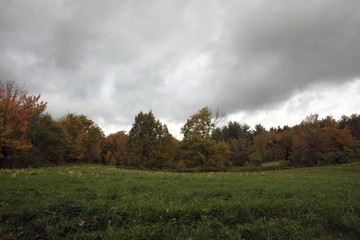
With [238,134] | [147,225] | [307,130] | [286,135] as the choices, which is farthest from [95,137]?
[286,135]

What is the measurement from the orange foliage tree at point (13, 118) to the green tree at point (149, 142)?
1608 centimetres

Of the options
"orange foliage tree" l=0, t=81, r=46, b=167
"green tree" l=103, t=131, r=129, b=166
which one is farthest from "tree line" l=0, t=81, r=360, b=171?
"green tree" l=103, t=131, r=129, b=166

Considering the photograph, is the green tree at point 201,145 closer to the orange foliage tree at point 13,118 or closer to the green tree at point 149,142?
the green tree at point 149,142

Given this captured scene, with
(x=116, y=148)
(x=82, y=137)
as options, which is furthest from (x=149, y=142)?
(x=116, y=148)

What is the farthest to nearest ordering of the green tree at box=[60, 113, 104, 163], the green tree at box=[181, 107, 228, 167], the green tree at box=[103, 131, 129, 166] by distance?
the green tree at box=[103, 131, 129, 166] → the green tree at box=[60, 113, 104, 163] → the green tree at box=[181, 107, 228, 167]

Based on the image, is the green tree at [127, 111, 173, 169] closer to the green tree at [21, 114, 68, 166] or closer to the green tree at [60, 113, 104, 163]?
the green tree at [21, 114, 68, 166]

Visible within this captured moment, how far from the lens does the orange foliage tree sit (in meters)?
16.3

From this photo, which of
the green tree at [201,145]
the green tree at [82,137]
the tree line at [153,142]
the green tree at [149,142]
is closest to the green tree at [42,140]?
the tree line at [153,142]

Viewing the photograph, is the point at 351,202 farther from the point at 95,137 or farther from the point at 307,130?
the point at 95,137

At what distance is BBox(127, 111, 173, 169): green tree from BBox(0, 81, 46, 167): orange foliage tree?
16080mm

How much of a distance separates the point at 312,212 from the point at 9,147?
2614 cm

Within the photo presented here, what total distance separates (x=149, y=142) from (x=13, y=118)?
1947 centimetres

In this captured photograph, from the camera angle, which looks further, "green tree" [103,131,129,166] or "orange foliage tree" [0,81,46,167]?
"green tree" [103,131,129,166]

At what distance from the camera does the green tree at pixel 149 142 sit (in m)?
30.5
